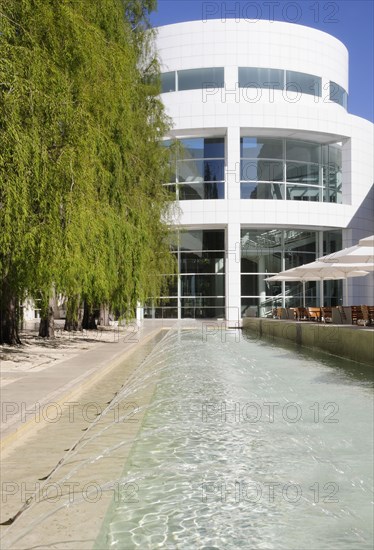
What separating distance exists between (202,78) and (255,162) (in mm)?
6352

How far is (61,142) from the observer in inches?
432

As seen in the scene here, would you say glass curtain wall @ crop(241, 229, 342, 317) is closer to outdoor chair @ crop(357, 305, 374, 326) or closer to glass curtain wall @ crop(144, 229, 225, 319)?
glass curtain wall @ crop(144, 229, 225, 319)

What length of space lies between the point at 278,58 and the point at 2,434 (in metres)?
40.0

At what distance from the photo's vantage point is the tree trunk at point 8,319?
60.2 feet

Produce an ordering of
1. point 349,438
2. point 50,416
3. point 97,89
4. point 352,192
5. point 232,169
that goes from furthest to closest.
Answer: point 352,192
point 232,169
point 97,89
point 50,416
point 349,438

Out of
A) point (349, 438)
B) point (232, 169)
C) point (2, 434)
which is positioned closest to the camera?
point (2, 434)

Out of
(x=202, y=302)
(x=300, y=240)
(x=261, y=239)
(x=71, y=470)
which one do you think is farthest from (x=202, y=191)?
(x=71, y=470)

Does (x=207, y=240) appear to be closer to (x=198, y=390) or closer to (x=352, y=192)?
(x=352, y=192)

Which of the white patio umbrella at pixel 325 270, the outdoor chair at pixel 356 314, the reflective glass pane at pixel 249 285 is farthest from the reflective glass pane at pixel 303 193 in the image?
the outdoor chair at pixel 356 314

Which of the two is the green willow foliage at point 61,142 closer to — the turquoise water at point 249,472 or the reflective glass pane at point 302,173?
the turquoise water at point 249,472

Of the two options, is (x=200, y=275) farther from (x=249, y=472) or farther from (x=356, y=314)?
(x=249, y=472)

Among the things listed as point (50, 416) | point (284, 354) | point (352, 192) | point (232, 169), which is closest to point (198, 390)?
point (50, 416)

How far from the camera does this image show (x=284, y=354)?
63.9 feet

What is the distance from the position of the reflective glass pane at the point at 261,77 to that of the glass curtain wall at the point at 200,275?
374 inches
